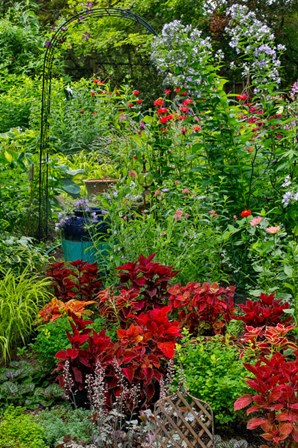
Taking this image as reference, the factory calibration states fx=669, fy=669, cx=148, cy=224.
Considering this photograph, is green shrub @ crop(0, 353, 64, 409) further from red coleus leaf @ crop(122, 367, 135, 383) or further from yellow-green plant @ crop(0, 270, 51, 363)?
red coleus leaf @ crop(122, 367, 135, 383)

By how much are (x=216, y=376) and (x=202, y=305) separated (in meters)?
Answer: 0.59

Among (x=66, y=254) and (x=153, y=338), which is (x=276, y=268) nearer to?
(x=153, y=338)

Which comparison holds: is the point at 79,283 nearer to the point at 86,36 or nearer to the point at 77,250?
the point at 77,250

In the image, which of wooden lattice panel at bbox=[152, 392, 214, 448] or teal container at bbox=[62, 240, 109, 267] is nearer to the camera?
wooden lattice panel at bbox=[152, 392, 214, 448]

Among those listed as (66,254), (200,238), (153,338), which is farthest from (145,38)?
(153,338)

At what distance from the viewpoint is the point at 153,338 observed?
3.16 meters

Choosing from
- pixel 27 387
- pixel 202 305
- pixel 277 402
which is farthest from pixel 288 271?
pixel 27 387

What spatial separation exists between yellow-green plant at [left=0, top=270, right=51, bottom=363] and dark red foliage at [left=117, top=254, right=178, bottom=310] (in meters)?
0.60

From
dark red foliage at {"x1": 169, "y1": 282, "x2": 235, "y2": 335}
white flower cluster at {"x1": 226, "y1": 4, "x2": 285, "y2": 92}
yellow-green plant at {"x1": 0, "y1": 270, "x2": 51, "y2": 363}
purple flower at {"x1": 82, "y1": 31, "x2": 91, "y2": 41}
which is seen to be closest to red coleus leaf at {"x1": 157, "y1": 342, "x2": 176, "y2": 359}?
dark red foliage at {"x1": 169, "y1": 282, "x2": 235, "y2": 335}

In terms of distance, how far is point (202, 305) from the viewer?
3.48 metres

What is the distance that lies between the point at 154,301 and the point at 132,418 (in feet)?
2.66

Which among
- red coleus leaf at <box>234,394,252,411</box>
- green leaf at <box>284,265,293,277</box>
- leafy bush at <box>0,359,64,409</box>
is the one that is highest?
green leaf at <box>284,265,293,277</box>

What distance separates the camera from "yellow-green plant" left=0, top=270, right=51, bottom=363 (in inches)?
149

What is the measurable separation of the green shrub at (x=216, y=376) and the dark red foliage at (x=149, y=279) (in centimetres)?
58
